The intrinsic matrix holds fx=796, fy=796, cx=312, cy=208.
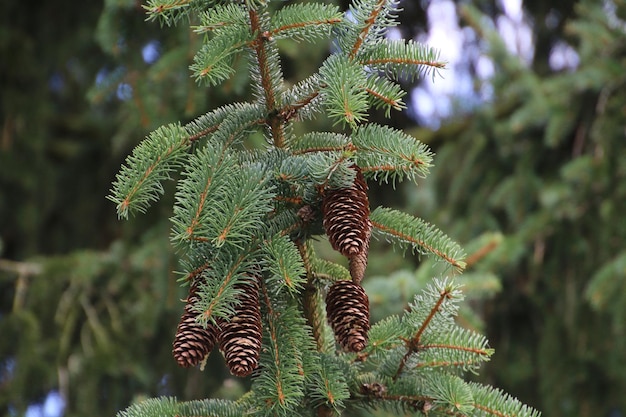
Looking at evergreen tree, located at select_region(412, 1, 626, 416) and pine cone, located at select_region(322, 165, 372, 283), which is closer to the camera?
pine cone, located at select_region(322, 165, 372, 283)

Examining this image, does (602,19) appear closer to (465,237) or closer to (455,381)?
(465,237)

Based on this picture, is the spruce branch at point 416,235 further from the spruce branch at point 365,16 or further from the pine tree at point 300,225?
the spruce branch at point 365,16

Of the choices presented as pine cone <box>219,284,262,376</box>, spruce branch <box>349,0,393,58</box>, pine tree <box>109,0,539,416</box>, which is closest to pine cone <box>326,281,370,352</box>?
pine tree <box>109,0,539,416</box>

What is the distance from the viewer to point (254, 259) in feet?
3.50

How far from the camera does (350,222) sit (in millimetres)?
1027

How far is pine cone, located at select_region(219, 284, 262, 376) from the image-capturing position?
0.98 m

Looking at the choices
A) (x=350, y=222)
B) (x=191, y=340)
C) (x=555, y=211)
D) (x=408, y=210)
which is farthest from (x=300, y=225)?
(x=408, y=210)

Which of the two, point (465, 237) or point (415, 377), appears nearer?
point (415, 377)

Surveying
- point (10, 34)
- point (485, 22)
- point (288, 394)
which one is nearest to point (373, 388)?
point (288, 394)

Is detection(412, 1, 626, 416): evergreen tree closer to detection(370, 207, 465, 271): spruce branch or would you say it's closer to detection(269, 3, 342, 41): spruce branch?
detection(370, 207, 465, 271): spruce branch

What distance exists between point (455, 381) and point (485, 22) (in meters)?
2.52

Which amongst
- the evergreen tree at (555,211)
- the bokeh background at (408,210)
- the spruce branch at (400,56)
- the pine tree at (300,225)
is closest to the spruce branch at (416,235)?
the pine tree at (300,225)

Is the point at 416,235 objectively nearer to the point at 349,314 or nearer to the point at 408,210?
the point at 349,314

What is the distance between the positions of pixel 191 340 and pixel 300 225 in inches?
8.8
